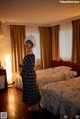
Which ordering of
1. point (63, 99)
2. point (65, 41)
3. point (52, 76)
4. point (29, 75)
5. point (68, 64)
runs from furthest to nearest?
1. point (65, 41)
2. point (68, 64)
3. point (52, 76)
4. point (29, 75)
5. point (63, 99)

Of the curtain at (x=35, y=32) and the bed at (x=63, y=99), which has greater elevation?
the curtain at (x=35, y=32)

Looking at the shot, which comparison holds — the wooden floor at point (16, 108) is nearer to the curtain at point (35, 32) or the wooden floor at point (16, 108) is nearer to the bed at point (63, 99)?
the bed at point (63, 99)

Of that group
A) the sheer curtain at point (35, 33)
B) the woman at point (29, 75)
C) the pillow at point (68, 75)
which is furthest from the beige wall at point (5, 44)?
the woman at point (29, 75)

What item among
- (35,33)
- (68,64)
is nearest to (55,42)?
(35,33)

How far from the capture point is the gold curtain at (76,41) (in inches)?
190

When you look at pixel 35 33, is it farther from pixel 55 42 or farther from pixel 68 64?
pixel 68 64

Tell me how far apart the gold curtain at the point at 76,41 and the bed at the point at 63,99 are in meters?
1.81

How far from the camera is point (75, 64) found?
4.98 metres

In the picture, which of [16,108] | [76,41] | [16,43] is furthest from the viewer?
[16,43]

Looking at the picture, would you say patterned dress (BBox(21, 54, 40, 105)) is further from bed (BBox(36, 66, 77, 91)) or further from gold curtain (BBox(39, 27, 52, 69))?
gold curtain (BBox(39, 27, 52, 69))

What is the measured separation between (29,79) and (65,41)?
3.05m

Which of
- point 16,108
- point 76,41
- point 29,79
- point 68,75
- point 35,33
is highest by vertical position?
point 35,33

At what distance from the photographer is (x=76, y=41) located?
4891mm

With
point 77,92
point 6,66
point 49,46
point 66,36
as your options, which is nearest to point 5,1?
point 77,92
